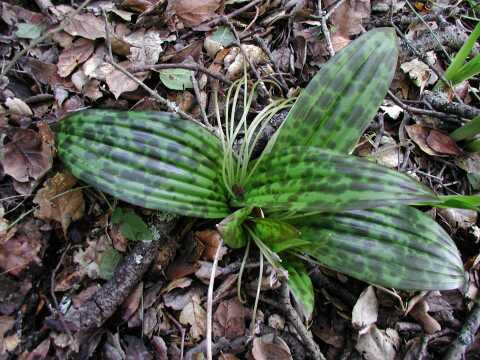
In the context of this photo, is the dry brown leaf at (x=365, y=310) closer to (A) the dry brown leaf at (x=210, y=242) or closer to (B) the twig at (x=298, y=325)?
(B) the twig at (x=298, y=325)

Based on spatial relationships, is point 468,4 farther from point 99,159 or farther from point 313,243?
point 99,159

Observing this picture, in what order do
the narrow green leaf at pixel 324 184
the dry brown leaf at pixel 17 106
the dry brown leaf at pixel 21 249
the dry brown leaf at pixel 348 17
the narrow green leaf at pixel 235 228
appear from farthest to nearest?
the dry brown leaf at pixel 348 17 < the dry brown leaf at pixel 17 106 < the dry brown leaf at pixel 21 249 < the narrow green leaf at pixel 235 228 < the narrow green leaf at pixel 324 184

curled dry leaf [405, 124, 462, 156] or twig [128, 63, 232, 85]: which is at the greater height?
twig [128, 63, 232, 85]

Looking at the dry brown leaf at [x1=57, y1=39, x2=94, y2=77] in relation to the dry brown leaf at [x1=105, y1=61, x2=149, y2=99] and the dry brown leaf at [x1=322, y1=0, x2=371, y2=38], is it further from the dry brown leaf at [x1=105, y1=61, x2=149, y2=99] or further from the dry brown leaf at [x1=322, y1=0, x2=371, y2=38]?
the dry brown leaf at [x1=322, y1=0, x2=371, y2=38]

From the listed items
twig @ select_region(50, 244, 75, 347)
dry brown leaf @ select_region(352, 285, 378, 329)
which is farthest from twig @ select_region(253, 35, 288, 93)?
twig @ select_region(50, 244, 75, 347)

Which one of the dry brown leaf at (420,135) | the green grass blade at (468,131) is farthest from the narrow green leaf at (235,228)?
the green grass blade at (468,131)

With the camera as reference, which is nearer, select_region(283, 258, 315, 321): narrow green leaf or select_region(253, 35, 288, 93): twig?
select_region(283, 258, 315, 321): narrow green leaf
